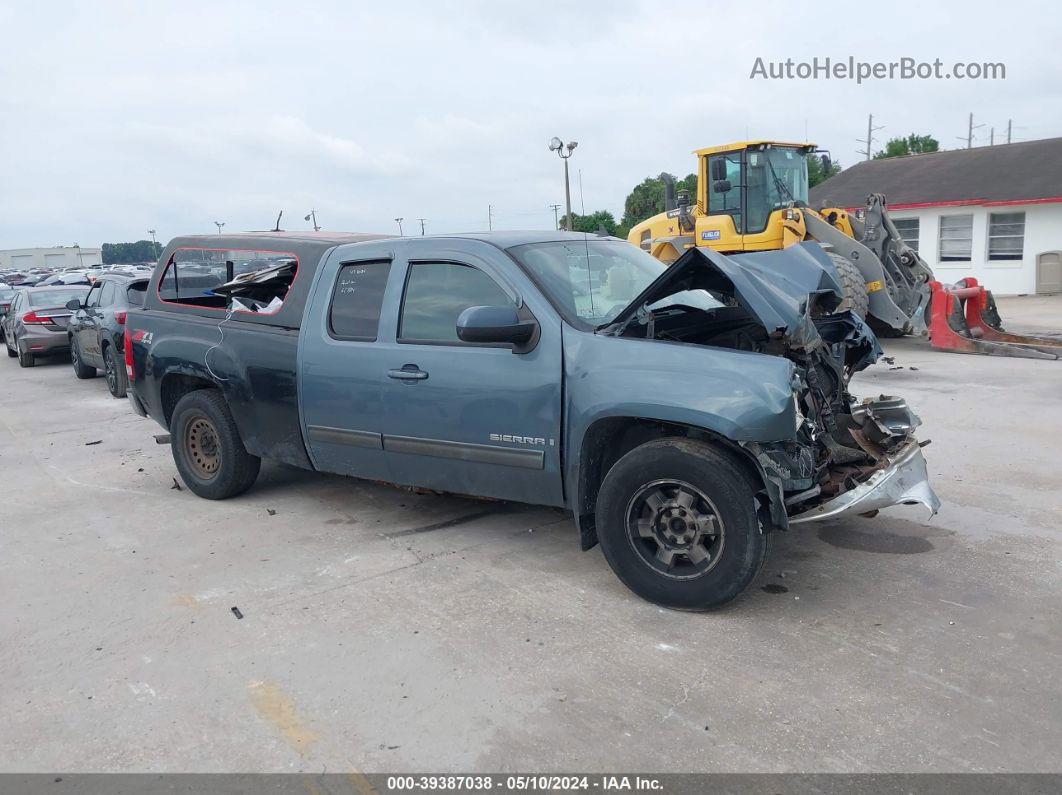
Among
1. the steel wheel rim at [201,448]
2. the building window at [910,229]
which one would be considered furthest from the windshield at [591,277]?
the building window at [910,229]

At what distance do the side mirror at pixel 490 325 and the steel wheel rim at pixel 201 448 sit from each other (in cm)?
291

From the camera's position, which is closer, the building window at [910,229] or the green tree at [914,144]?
the building window at [910,229]

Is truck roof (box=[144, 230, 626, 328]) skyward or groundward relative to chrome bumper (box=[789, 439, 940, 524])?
skyward

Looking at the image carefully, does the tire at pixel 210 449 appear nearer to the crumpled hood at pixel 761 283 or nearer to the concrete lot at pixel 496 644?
the concrete lot at pixel 496 644

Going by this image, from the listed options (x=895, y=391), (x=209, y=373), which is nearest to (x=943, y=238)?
(x=895, y=391)

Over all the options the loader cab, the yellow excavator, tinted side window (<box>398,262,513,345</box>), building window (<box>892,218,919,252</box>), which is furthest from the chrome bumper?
building window (<box>892,218,919,252</box>)

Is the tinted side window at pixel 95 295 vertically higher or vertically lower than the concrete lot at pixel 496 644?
higher

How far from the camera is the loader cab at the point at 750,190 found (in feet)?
44.7

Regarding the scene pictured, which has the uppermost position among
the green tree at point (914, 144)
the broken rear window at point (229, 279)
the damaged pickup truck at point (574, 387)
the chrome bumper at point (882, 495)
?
the green tree at point (914, 144)

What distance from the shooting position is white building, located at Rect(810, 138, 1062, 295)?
917 inches

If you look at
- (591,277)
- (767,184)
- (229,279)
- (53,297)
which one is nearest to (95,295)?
(53,297)

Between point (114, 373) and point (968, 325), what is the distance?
12.6 m

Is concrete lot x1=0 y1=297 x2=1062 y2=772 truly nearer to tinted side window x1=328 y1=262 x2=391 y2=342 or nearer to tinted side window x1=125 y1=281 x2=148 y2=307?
tinted side window x1=328 y1=262 x2=391 y2=342

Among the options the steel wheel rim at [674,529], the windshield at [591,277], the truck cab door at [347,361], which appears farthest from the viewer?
the truck cab door at [347,361]
